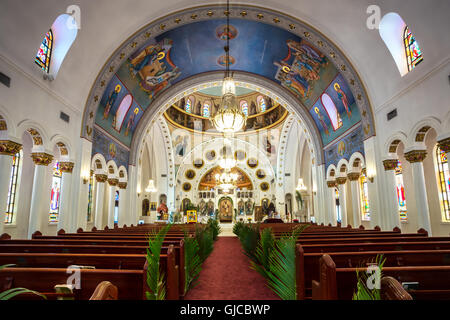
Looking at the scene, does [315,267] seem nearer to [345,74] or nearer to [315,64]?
[345,74]

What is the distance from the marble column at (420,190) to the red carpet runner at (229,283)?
5.86 m

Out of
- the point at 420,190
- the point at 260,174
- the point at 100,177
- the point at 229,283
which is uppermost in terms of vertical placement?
the point at 260,174

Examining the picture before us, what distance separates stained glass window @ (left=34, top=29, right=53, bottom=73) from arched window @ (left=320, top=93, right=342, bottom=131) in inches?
468

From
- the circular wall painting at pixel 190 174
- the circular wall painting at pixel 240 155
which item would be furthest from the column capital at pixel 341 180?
the circular wall painting at pixel 190 174

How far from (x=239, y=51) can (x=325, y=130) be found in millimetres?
6566

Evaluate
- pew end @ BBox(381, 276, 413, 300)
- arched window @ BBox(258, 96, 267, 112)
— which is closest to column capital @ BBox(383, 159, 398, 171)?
pew end @ BBox(381, 276, 413, 300)

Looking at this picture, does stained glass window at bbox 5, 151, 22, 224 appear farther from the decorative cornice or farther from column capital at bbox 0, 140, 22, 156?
the decorative cornice

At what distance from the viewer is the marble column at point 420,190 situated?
858 centimetres

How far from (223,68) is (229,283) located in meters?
13.6

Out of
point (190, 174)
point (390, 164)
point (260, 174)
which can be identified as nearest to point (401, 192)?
point (390, 164)

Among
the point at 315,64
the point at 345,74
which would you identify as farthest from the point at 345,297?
the point at 315,64

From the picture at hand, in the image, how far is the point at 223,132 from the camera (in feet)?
38.9

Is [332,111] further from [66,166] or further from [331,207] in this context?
[66,166]

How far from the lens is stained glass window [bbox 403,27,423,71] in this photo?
340 inches
